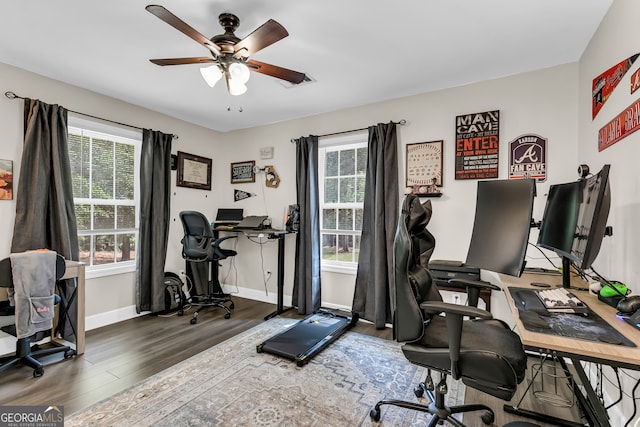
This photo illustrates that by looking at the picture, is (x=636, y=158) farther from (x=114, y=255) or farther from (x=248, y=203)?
(x=114, y=255)

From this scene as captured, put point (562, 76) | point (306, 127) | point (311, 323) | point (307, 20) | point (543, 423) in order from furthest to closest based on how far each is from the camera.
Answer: point (306, 127) < point (311, 323) < point (562, 76) < point (307, 20) < point (543, 423)

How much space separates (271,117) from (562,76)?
9.96 feet

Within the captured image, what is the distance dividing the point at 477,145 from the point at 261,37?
2.18m

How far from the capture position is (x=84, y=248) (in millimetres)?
3186

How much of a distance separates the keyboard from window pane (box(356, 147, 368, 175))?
236cm

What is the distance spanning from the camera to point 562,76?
2510 mm

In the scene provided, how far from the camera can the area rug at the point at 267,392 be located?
179 cm

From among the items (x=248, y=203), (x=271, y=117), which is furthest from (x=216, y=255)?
(x=271, y=117)

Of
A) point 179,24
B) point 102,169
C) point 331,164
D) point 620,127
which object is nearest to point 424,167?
point 331,164

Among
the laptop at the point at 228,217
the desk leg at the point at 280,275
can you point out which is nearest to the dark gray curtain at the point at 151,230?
the laptop at the point at 228,217

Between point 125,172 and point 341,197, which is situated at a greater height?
point 125,172

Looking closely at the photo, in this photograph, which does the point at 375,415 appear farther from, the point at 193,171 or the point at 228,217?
the point at 193,171

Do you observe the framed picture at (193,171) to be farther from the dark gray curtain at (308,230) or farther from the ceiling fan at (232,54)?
the ceiling fan at (232,54)

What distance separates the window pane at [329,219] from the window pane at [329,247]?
0.12m
